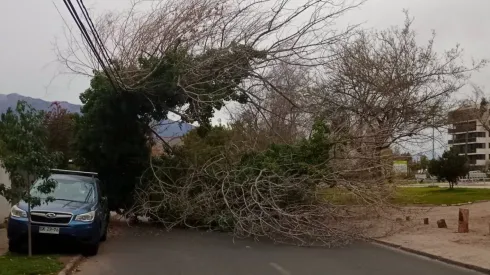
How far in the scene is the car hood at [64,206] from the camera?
13.2m

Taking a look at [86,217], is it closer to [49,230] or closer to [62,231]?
[62,231]

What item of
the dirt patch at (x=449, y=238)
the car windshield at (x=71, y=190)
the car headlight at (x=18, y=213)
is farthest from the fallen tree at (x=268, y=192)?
the car headlight at (x=18, y=213)

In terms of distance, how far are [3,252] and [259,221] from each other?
671cm

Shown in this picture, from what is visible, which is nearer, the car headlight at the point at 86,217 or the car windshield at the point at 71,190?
the car headlight at the point at 86,217

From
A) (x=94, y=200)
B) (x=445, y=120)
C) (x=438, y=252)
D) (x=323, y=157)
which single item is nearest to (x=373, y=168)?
(x=323, y=157)

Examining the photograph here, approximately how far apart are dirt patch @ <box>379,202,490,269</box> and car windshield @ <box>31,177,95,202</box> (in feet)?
25.8

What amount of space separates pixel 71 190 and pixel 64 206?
1178 mm

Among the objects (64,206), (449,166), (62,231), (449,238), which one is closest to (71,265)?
(62,231)

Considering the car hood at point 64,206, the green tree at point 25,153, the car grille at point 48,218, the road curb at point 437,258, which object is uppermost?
the green tree at point 25,153

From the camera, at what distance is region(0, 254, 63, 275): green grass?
10.4 m

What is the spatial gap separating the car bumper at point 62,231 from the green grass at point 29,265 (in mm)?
519

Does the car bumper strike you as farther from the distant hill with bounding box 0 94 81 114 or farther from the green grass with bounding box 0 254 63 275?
the distant hill with bounding box 0 94 81 114

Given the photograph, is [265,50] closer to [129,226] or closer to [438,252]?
[129,226]

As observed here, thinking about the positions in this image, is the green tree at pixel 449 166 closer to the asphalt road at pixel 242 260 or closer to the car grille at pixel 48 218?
the asphalt road at pixel 242 260
